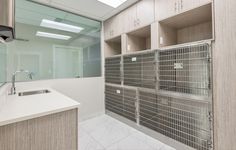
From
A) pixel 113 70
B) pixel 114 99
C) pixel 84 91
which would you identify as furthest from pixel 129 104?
pixel 84 91

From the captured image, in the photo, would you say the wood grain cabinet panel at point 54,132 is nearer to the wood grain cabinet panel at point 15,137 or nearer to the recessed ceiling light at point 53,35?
the wood grain cabinet panel at point 15,137

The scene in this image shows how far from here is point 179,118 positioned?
180 centimetres

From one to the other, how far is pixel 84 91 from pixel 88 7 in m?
1.90

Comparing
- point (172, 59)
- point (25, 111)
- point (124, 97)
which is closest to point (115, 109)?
point (124, 97)

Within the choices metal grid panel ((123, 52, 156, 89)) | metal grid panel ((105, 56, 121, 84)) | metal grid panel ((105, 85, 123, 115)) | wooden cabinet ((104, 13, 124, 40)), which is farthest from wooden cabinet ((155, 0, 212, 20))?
metal grid panel ((105, 85, 123, 115))

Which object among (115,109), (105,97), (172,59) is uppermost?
(172,59)

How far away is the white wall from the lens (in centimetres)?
264

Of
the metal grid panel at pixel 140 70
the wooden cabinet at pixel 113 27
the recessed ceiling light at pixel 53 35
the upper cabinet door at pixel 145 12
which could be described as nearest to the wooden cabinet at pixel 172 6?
the upper cabinet door at pixel 145 12

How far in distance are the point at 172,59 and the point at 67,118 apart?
1.63 metres

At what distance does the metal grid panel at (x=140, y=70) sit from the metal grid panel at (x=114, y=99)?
14.0 inches

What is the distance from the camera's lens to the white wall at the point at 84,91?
2.64 meters

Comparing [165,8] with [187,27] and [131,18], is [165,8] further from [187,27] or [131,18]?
[131,18]

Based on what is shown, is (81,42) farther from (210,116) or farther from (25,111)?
(210,116)

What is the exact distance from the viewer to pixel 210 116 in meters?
1.50
